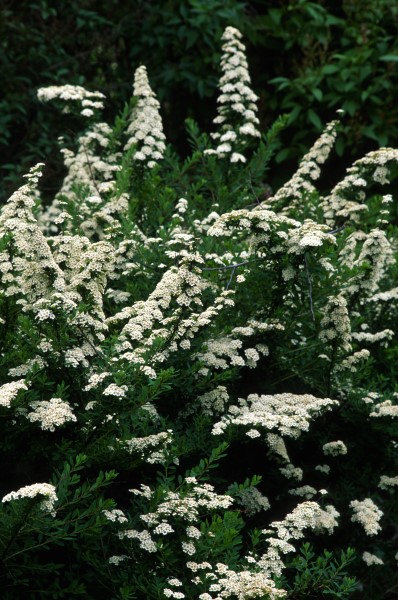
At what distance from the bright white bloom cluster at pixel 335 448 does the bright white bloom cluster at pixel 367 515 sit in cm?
22

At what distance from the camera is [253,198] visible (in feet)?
15.9

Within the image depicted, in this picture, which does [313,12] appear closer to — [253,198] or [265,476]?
[253,198]

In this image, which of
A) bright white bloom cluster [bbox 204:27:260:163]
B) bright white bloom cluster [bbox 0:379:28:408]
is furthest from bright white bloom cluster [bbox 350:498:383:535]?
bright white bloom cluster [bbox 204:27:260:163]

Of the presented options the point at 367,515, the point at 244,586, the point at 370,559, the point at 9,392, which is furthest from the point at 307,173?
the point at 244,586

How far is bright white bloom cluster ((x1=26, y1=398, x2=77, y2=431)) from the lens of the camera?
9.04 feet

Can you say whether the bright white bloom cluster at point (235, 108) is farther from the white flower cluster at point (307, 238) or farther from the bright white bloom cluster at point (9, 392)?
the bright white bloom cluster at point (9, 392)

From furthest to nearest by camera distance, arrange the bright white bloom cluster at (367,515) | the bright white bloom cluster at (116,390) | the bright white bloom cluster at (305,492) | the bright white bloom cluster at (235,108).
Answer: the bright white bloom cluster at (235,108) → the bright white bloom cluster at (305,492) → the bright white bloom cluster at (367,515) → the bright white bloom cluster at (116,390)

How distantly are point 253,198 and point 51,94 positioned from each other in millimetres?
1299

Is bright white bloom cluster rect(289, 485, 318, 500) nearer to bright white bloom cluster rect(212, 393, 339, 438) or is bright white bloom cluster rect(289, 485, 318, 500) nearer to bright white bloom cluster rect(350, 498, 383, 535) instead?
bright white bloom cluster rect(350, 498, 383, 535)

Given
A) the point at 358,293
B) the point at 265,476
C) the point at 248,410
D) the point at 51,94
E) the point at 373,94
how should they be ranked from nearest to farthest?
the point at 248,410 < the point at 265,476 < the point at 358,293 < the point at 51,94 < the point at 373,94

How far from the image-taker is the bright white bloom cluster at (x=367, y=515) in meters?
3.42

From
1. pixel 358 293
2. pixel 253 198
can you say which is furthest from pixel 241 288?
pixel 253 198

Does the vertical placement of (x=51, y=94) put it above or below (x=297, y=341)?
above

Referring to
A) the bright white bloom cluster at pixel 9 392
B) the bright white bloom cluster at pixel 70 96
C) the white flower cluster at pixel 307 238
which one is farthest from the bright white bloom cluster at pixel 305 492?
the bright white bloom cluster at pixel 70 96
